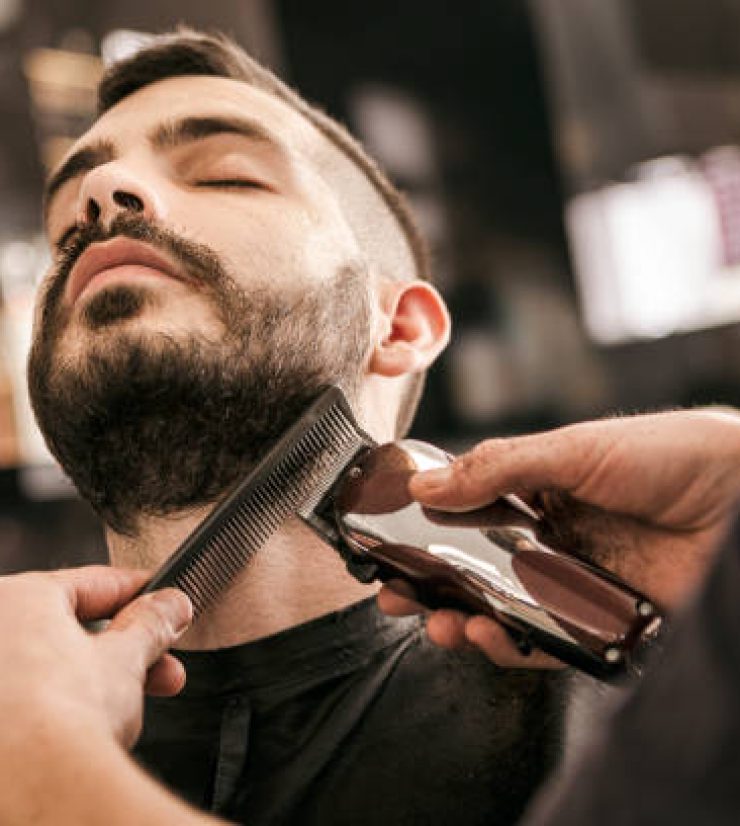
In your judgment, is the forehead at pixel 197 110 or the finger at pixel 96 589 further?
the forehead at pixel 197 110

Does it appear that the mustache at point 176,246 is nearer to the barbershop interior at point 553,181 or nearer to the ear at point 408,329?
the ear at point 408,329

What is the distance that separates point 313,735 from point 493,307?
4.20m

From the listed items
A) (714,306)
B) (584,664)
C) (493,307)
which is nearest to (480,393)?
(493,307)

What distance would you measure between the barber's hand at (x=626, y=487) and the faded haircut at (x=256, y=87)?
2.08 ft

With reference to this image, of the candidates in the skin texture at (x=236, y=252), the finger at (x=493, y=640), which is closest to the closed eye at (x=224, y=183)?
the skin texture at (x=236, y=252)

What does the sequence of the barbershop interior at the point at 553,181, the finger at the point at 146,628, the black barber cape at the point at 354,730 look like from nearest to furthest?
the finger at the point at 146,628, the black barber cape at the point at 354,730, the barbershop interior at the point at 553,181

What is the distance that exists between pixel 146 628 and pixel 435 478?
0.32 meters

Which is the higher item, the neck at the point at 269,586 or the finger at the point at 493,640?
the finger at the point at 493,640

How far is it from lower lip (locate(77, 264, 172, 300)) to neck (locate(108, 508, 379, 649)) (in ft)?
1.02

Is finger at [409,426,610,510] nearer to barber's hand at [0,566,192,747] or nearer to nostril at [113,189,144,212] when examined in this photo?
barber's hand at [0,566,192,747]

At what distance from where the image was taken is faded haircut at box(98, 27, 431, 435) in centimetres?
160

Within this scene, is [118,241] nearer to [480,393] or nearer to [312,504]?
[312,504]

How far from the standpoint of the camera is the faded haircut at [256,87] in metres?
1.60

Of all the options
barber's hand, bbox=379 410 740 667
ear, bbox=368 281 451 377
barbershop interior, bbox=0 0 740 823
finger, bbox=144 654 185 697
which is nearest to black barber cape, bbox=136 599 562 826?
barber's hand, bbox=379 410 740 667
